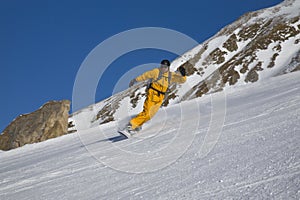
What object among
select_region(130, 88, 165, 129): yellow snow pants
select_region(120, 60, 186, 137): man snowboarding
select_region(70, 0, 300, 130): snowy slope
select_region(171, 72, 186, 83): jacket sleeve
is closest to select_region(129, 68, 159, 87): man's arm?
select_region(120, 60, 186, 137): man snowboarding

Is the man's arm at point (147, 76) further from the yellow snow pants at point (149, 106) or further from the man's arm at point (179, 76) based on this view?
the man's arm at point (179, 76)

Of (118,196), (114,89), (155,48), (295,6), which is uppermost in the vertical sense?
(295,6)

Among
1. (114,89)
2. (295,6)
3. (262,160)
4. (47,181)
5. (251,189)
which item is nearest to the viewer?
(251,189)

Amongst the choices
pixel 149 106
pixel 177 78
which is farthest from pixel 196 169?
pixel 177 78

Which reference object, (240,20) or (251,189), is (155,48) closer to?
(251,189)

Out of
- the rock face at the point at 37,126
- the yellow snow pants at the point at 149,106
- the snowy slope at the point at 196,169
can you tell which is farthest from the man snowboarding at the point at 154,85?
the rock face at the point at 37,126

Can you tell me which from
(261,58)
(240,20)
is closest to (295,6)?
(240,20)

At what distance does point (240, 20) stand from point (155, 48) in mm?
151397

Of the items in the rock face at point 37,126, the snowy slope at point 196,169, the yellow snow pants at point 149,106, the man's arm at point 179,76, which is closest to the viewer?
the snowy slope at point 196,169

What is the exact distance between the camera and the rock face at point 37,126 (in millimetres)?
23750

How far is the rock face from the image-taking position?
2375cm

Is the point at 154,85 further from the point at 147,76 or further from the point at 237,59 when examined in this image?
the point at 237,59

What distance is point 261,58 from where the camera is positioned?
102 m

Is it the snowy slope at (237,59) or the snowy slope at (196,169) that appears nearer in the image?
the snowy slope at (196,169)
